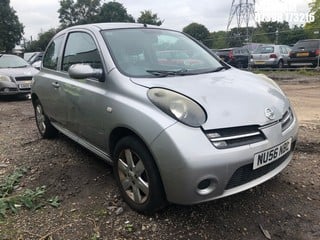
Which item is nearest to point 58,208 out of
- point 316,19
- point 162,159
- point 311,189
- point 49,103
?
point 162,159

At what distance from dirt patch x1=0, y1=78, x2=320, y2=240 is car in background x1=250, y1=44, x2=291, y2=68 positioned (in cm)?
1477

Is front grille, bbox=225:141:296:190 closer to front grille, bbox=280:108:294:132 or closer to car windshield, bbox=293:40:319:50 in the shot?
front grille, bbox=280:108:294:132

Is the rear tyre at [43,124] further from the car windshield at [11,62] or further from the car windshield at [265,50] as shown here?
the car windshield at [265,50]

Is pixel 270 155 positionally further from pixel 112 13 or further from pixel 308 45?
pixel 112 13

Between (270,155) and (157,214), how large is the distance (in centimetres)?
105

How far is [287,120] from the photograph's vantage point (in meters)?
3.33

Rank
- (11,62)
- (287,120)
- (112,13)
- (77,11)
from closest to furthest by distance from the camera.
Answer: (287,120), (11,62), (112,13), (77,11)

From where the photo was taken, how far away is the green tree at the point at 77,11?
202 feet

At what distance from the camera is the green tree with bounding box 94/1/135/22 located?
59.6 meters

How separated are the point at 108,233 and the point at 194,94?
51.6 inches

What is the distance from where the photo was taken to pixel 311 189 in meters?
3.64

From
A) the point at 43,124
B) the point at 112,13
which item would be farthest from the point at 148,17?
the point at 43,124

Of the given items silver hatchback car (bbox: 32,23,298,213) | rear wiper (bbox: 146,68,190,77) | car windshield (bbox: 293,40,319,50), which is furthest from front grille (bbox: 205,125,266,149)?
car windshield (bbox: 293,40,319,50)

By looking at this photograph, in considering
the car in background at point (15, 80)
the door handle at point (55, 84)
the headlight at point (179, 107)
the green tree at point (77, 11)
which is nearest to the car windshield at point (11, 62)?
the car in background at point (15, 80)
